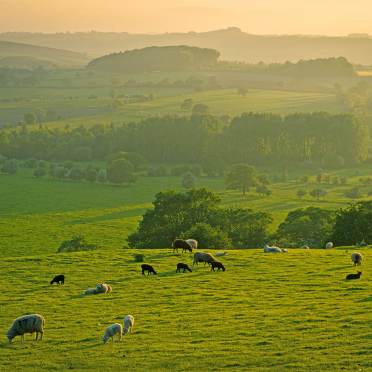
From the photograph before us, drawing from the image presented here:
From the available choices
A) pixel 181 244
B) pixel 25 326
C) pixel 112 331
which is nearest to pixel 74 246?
pixel 181 244

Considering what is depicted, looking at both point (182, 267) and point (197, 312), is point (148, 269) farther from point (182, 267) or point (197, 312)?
point (197, 312)

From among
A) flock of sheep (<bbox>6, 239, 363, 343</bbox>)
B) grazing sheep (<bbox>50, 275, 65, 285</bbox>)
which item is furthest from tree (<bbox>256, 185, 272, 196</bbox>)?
grazing sheep (<bbox>50, 275, 65, 285</bbox>)

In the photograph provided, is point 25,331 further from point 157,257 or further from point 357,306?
point 157,257

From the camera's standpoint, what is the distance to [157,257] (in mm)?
42969

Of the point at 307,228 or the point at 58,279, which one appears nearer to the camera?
the point at 58,279

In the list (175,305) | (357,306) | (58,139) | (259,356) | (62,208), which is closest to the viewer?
(259,356)

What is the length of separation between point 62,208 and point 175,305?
84.2 m

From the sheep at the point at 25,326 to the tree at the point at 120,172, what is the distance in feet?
367

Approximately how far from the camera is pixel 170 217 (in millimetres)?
65688

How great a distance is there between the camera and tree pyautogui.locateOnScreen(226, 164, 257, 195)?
12419 centimetres

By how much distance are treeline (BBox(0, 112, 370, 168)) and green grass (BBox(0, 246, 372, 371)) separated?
402 feet

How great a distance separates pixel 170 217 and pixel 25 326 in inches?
1570

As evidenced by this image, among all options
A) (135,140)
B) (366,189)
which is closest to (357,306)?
(366,189)

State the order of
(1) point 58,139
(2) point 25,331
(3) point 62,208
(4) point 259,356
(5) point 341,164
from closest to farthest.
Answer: (4) point 259,356, (2) point 25,331, (3) point 62,208, (5) point 341,164, (1) point 58,139
